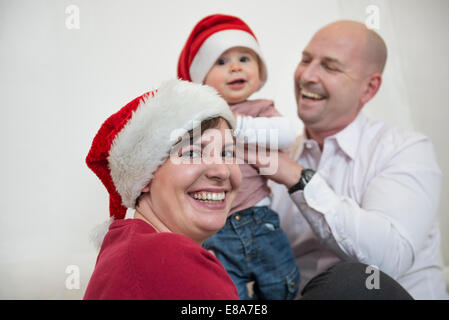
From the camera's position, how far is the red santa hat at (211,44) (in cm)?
163

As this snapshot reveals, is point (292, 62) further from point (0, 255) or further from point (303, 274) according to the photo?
point (0, 255)

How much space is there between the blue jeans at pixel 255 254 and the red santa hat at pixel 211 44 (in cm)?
63

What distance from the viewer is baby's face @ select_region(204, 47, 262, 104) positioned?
161 cm

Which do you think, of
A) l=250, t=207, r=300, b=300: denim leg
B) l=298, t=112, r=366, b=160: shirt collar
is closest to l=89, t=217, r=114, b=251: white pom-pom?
l=250, t=207, r=300, b=300: denim leg

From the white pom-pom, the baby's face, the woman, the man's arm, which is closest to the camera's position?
the woman

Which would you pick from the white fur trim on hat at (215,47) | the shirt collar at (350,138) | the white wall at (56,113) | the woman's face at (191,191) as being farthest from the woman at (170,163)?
the shirt collar at (350,138)

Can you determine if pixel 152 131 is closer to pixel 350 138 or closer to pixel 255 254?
pixel 255 254

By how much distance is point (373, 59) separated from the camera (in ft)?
6.45

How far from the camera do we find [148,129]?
3.26 ft

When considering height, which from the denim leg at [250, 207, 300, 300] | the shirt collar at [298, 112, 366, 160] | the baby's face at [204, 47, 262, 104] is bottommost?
the denim leg at [250, 207, 300, 300]

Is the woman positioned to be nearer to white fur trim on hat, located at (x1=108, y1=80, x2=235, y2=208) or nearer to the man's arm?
white fur trim on hat, located at (x1=108, y1=80, x2=235, y2=208)

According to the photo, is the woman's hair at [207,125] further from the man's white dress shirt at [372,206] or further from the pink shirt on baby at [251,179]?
the man's white dress shirt at [372,206]

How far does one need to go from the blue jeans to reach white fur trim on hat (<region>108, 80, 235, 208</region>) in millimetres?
565
